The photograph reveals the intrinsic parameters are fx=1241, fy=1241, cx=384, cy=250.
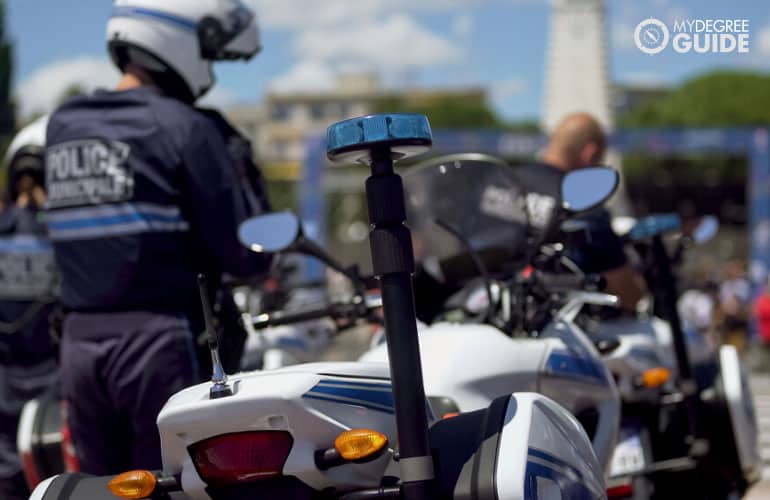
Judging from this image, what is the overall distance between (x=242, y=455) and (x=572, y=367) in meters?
1.26

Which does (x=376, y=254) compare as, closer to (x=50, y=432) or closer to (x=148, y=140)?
(x=148, y=140)

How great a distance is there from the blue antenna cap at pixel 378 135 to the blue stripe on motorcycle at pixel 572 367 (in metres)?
1.15

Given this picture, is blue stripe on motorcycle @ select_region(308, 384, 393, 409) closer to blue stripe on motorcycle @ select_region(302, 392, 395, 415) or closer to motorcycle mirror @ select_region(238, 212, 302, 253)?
blue stripe on motorcycle @ select_region(302, 392, 395, 415)

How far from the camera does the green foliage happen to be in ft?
265

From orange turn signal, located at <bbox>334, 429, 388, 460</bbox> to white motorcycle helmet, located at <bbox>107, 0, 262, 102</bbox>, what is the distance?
174cm

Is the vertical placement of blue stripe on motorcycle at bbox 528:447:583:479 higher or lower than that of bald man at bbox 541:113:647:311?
lower

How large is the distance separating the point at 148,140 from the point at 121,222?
228 millimetres

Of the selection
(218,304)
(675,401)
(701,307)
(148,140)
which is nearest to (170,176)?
(148,140)

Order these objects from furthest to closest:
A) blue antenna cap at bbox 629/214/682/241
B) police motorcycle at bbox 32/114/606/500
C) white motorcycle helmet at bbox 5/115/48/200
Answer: white motorcycle helmet at bbox 5/115/48/200 < blue antenna cap at bbox 629/214/682/241 < police motorcycle at bbox 32/114/606/500

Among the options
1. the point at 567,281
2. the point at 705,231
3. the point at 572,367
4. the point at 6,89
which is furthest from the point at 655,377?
the point at 6,89

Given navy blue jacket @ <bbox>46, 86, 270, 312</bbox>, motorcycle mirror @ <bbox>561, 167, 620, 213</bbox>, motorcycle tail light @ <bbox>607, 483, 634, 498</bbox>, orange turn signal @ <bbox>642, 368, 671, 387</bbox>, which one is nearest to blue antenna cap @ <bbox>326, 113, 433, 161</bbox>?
motorcycle mirror @ <bbox>561, 167, 620, 213</bbox>

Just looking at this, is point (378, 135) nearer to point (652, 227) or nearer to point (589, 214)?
point (589, 214)

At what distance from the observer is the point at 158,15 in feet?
11.5

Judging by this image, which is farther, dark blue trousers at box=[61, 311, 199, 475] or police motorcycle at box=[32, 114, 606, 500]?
dark blue trousers at box=[61, 311, 199, 475]
